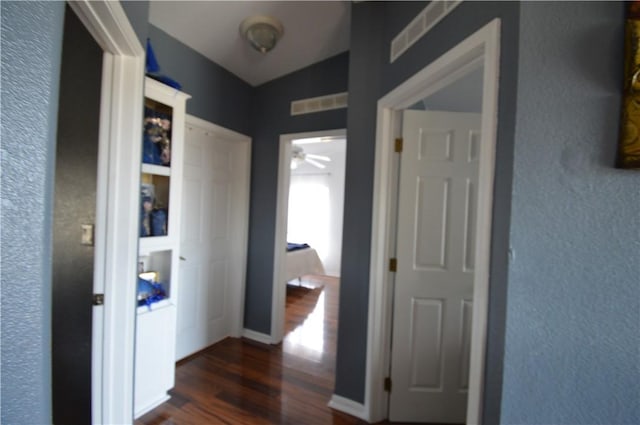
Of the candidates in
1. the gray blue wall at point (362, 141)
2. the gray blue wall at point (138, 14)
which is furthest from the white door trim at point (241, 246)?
the gray blue wall at point (138, 14)

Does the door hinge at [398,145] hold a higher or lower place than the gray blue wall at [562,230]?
higher

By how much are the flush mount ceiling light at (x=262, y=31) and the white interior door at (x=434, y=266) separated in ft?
4.17

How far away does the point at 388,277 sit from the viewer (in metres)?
1.85

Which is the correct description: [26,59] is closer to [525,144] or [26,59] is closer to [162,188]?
[525,144]

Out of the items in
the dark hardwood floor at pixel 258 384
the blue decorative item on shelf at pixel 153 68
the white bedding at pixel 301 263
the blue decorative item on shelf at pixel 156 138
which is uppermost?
the blue decorative item on shelf at pixel 153 68

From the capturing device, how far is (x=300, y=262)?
4906mm

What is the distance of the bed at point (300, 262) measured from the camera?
4.61 m

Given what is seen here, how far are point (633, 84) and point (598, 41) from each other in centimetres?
16

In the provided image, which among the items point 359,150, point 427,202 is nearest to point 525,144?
point 427,202

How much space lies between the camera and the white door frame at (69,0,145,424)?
54.0 inches

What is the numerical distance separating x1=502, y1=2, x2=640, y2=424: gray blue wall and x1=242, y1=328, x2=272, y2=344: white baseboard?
2.36 metres

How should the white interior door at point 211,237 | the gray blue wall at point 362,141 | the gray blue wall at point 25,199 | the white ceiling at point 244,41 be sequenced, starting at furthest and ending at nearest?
the white interior door at point 211,237 → the white ceiling at point 244,41 → the gray blue wall at point 362,141 → the gray blue wall at point 25,199

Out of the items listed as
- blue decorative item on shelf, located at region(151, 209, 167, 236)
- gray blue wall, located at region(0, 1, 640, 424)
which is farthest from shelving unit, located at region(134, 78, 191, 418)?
gray blue wall, located at region(0, 1, 640, 424)

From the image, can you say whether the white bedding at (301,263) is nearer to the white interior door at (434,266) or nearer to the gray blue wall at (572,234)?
the white interior door at (434,266)
